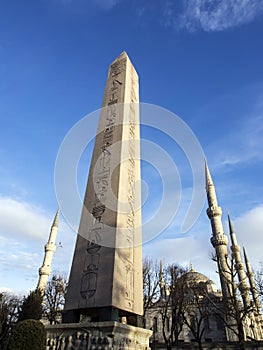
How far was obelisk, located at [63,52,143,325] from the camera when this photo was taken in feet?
14.8

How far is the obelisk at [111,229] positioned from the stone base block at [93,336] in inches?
5.9

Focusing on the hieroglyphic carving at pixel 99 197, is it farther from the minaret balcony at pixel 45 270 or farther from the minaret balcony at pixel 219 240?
the minaret balcony at pixel 45 270

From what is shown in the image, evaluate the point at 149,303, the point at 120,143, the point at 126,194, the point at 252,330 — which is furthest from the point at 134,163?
the point at 252,330

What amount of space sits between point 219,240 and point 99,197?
24.4m

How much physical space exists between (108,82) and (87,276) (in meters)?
6.22

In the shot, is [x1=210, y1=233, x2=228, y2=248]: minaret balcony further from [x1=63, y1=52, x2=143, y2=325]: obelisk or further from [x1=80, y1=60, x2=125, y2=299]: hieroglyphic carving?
[x1=80, y1=60, x2=125, y2=299]: hieroglyphic carving

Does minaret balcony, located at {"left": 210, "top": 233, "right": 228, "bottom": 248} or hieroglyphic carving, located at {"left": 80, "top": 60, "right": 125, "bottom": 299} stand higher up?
minaret balcony, located at {"left": 210, "top": 233, "right": 228, "bottom": 248}

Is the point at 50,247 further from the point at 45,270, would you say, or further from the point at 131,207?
the point at 131,207

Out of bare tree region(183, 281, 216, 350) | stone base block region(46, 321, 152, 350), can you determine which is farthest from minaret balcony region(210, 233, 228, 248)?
stone base block region(46, 321, 152, 350)

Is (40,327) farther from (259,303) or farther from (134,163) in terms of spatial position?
(259,303)

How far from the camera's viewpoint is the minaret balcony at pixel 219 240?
27297 millimetres

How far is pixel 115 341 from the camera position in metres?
4.00

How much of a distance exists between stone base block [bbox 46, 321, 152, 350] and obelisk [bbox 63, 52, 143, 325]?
0.15 meters

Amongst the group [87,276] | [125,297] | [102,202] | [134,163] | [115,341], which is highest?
[134,163]
